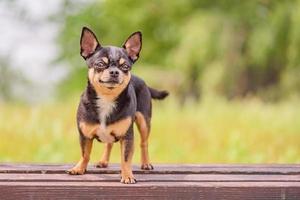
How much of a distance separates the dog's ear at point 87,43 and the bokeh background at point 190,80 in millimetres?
2094

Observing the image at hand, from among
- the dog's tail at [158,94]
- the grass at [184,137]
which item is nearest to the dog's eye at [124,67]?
the dog's tail at [158,94]

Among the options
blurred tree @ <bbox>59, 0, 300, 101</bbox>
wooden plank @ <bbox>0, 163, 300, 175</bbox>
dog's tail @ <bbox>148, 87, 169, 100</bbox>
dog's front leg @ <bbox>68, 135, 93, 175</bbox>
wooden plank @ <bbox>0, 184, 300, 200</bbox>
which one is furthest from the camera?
blurred tree @ <bbox>59, 0, 300, 101</bbox>

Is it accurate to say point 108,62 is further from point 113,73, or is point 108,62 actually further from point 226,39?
point 226,39

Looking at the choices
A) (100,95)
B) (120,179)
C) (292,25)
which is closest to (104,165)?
(120,179)

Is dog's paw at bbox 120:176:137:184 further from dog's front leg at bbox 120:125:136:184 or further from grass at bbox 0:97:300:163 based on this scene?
grass at bbox 0:97:300:163

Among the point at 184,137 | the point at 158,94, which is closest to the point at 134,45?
the point at 158,94

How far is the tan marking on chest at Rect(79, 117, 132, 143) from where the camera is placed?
2.32 meters

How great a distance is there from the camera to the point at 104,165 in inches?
103

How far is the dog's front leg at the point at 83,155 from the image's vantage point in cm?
240

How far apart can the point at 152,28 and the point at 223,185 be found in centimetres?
1052

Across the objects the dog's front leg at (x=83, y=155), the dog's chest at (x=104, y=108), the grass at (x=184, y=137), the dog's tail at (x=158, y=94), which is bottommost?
the grass at (x=184, y=137)

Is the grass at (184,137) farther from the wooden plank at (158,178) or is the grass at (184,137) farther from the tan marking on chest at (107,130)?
the tan marking on chest at (107,130)

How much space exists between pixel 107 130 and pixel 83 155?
172mm

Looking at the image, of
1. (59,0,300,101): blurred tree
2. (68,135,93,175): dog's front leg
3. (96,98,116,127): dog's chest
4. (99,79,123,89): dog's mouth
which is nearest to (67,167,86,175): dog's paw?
(68,135,93,175): dog's front leg
